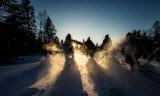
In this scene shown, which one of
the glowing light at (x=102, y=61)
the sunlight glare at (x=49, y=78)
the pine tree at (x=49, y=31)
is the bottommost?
the sunlight glare at (x=49, y=78)

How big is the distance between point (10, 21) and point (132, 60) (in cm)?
2093

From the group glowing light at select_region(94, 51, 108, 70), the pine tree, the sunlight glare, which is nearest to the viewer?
the sunlight glare

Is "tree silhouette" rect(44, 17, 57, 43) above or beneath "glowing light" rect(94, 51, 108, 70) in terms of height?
above

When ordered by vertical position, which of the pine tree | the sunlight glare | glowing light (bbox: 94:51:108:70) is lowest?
the sunlight glare

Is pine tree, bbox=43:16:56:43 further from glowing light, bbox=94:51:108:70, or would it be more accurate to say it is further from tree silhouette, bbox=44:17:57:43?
glowing light, bbox=94:51:108:70

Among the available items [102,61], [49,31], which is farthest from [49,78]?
[49,31]

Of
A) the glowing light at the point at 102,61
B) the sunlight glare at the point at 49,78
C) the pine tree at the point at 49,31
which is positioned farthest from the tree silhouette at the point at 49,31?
the sunlight glare at the point at 49,78

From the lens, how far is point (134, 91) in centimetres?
890

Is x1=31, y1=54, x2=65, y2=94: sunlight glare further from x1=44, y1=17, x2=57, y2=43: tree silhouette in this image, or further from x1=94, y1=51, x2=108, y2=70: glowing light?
x1=44, y1=17, x2=57, y2=43: tree silhouette

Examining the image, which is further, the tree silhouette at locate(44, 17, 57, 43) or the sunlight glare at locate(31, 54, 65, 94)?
the tree silhouette at locate(44, 17, 57, 43)

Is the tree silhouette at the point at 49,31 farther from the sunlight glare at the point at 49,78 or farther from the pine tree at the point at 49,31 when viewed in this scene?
the sunlight glare at the point at 49,78

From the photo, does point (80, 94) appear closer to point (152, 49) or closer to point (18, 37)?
point (152, 49)

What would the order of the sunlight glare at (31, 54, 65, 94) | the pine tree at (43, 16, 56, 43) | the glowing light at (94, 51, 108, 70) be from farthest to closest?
1. the pine tree at (43, 16, 56, 43)
2. the glowing light at (94, 51, 108, 70)
3. the sunlight glare at (31, 54, 65, 94)

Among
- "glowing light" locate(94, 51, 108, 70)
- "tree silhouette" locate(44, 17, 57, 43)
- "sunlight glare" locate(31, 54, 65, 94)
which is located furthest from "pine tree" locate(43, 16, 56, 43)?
"sunlight glare" locate(31, 54, 65, 94)
